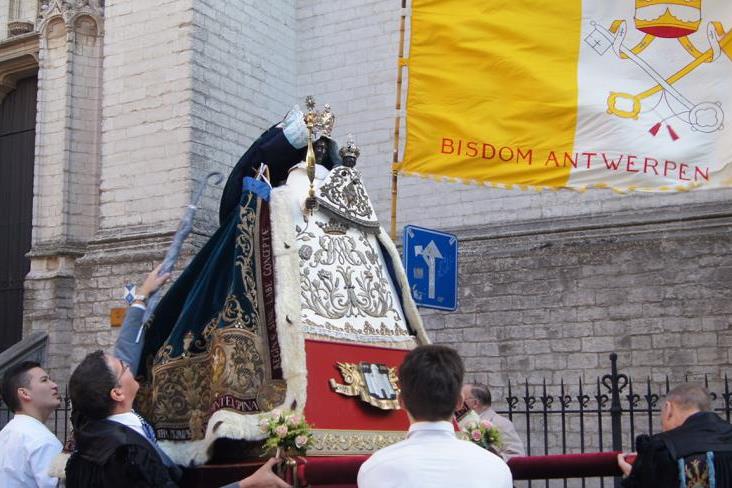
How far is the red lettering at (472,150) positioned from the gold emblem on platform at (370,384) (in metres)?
2.43

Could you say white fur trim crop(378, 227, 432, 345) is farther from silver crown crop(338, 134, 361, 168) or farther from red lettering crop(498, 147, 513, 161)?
red lettering crop(498, 147, 513, 161)

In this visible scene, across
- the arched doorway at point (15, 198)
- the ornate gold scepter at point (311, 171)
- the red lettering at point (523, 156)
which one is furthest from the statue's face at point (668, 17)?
the arched doorway at point (15, 198)

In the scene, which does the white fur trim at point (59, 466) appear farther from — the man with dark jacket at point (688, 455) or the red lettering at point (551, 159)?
the red lettering at point (551, 159)

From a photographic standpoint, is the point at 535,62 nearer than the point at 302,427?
No

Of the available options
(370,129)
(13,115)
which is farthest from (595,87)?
(13,115)

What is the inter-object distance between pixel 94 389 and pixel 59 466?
120 centimetres

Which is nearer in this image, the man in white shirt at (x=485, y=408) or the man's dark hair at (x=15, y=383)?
the man's dark hair at (x=15, y=383)

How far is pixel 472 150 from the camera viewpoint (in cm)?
723

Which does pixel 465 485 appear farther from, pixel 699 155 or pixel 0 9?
pixel 0 9

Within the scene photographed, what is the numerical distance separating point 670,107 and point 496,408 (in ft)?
19.7

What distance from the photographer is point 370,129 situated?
14.1 metres

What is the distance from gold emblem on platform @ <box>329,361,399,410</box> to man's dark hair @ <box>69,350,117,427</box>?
1364mm

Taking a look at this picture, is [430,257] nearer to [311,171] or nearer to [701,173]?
[701,173]

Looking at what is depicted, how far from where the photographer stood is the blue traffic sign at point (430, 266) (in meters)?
7.70
